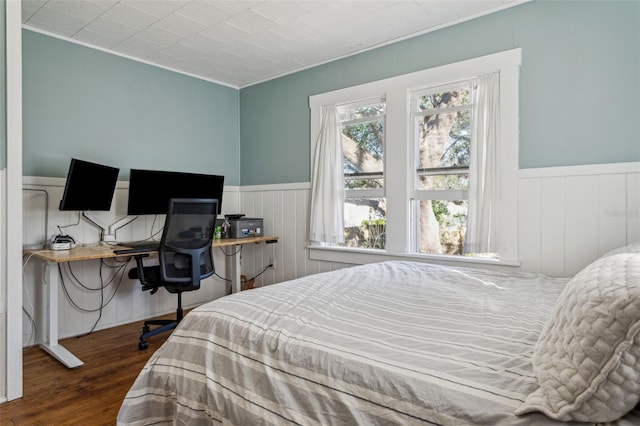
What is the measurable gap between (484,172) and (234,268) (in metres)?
2.66

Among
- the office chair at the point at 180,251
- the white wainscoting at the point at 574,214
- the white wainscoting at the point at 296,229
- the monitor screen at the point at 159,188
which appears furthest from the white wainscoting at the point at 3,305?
the white wainscoting at the point at 574,214

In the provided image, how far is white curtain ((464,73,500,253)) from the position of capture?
2654 millimetres

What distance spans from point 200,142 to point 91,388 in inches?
103

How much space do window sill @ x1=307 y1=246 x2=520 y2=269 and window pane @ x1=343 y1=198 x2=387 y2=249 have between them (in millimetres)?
114

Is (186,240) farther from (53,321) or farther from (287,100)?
(287,100)

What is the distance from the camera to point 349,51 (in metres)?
3.46

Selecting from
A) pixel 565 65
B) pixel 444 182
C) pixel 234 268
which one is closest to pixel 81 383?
pixel 234 268

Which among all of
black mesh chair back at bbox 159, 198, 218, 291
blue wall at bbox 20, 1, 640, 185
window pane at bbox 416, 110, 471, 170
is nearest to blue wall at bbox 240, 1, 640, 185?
blue wall at bbox 20, 1, 640, 185

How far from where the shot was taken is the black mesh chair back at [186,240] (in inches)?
111

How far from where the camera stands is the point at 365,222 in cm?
352

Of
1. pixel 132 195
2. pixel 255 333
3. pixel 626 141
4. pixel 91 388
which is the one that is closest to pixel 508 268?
pixel 626 141

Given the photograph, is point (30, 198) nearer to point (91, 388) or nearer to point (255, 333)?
point (91, 388)

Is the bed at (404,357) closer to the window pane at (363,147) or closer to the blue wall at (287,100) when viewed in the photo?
the blue wall at (287,100)

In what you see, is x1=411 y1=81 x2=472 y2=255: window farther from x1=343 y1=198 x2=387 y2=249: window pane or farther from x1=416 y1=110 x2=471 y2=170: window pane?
x1=343 y1=198 x2=387 y2=249: window pane
